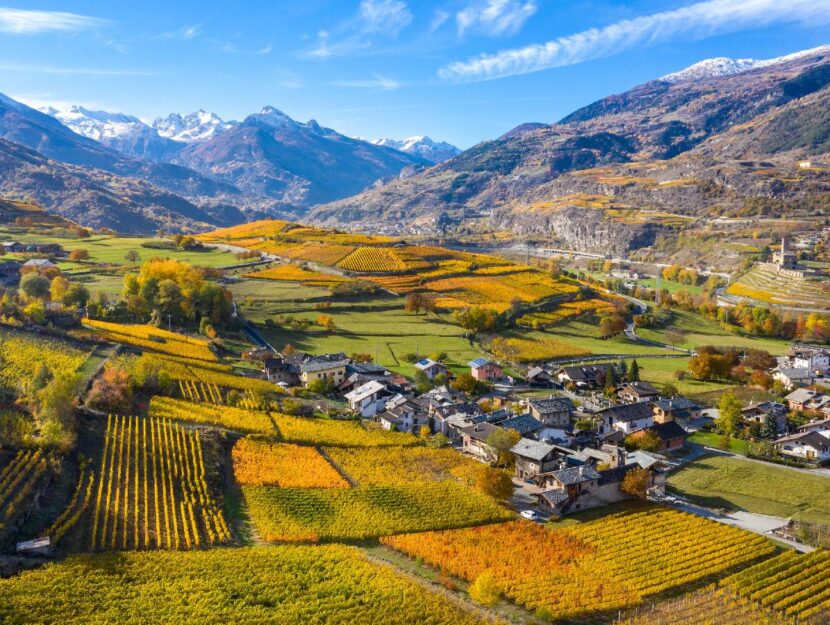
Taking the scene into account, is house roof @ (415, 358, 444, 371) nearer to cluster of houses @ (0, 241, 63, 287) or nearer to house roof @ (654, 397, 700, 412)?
house roof @ (654, 397, 700, 412)

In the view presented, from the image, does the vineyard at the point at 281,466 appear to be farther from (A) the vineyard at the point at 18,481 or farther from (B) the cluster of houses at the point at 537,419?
(B) the cluster of houses at the point at 537,419

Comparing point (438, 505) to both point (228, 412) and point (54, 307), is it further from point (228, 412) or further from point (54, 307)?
point (54, 307)

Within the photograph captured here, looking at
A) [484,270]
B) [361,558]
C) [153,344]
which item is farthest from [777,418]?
[484,270]

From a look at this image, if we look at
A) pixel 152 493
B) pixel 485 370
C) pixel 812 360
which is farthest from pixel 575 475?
pixel 812 360

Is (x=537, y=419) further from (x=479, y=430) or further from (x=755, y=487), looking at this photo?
(x=755, y=487)

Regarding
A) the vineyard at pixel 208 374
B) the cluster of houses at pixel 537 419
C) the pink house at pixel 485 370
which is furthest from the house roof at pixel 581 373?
the vineyard at pixel 208 374

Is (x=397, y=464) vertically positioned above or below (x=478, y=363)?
below
